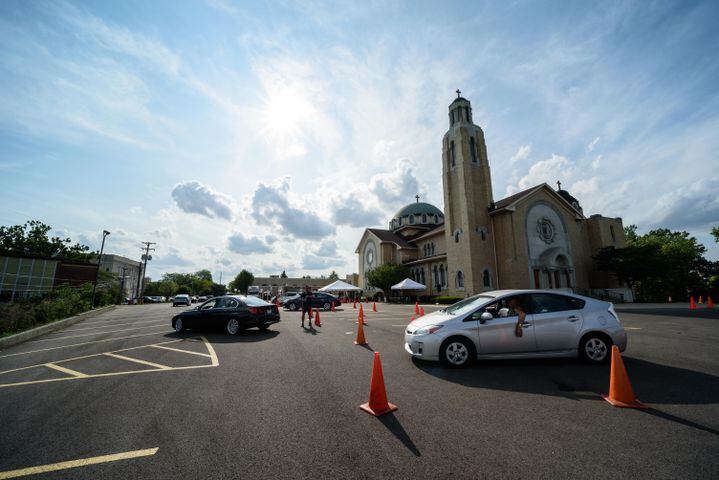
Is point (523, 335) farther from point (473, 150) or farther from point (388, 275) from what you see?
point (388, 275)

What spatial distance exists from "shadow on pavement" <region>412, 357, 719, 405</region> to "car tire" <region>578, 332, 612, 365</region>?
0.17 metres

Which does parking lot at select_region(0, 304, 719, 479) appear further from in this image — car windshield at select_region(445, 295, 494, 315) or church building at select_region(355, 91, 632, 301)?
church building at select_region(355, 91, 632, 301)

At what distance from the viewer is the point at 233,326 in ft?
36.3

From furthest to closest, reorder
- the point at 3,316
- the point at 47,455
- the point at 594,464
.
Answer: the point at 3,316
the point at 47,455
the point at 594,464

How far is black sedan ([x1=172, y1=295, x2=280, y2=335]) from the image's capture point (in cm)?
1109

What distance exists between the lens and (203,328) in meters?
11.6

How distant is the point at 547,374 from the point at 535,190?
31.2 metres

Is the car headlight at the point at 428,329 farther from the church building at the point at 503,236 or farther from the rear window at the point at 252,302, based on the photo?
the church building at the point at 503,236

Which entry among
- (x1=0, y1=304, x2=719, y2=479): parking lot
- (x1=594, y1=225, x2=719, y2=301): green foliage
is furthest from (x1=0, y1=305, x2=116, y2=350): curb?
(x1=594, y1=225, x2=719, y2=301): green foliage

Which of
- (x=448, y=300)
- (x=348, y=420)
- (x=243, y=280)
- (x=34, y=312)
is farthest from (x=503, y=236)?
(x=243, y=280)

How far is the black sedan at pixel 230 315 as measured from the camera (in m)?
11.1

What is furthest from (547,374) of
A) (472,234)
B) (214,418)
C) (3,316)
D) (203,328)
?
(472,234)

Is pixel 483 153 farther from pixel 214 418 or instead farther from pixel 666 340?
pixel 214 418

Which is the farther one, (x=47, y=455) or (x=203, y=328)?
(x=203, y=328)
